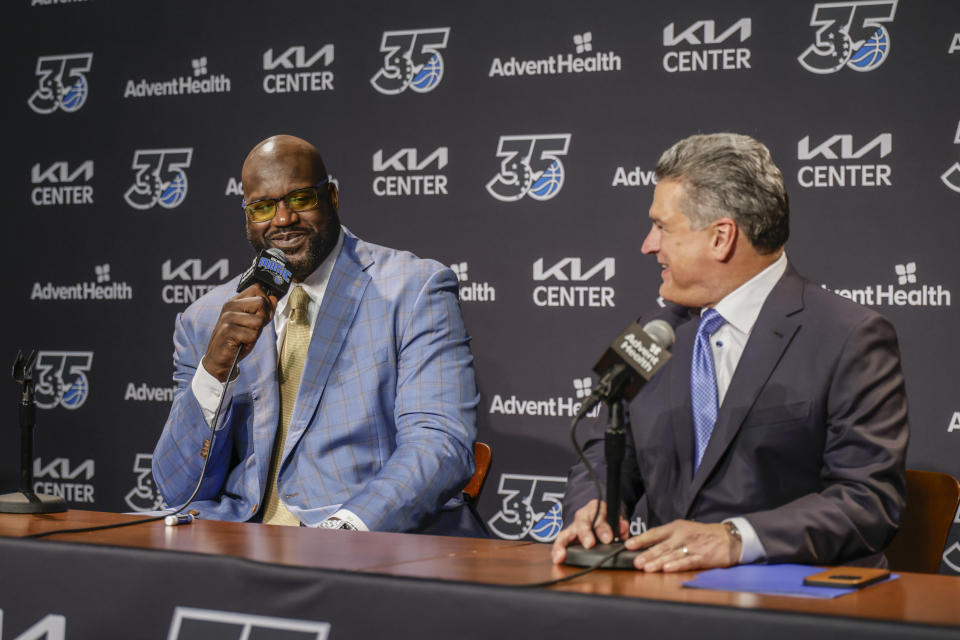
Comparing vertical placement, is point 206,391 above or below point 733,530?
above

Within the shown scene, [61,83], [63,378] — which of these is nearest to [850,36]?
[61,83]

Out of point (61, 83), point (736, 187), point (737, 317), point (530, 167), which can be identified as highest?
point (61, 83)

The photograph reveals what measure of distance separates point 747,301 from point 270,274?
1.19 m

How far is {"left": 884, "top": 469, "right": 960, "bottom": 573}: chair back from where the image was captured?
2.53 metres

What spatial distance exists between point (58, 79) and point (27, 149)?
376 mm

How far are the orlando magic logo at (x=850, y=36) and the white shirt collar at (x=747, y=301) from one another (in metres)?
1.84

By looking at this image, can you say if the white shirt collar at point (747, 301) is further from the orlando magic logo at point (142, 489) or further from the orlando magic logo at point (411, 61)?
the orlando magic logo at point (142, 489)

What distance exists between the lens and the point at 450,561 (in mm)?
1824

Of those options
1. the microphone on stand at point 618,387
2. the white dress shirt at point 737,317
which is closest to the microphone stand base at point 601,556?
the microphone on stand at point 618,387

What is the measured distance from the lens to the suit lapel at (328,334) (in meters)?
2.89

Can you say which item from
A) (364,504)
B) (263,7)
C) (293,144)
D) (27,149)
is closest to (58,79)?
(27,149)

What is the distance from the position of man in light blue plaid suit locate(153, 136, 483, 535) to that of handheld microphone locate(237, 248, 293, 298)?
34 millimetres

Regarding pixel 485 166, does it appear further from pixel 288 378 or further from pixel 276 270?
pixel 276 270

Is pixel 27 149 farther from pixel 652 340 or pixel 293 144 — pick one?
pixel 652 340
